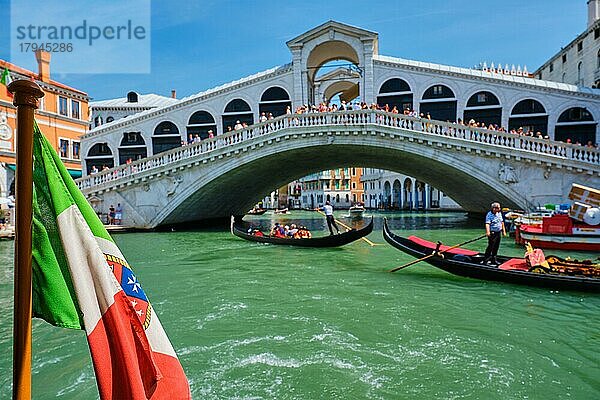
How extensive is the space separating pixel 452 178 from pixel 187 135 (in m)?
9.63

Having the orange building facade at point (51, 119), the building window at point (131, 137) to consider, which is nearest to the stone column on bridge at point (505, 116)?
the building window at point (131, 137)

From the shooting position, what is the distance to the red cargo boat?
873 cm

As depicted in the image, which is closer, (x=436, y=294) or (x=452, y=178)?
(x=436, y=294)

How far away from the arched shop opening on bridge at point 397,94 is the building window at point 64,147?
11909 mm

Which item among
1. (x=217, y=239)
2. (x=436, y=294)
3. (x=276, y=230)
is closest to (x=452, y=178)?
(x=276, y=230)

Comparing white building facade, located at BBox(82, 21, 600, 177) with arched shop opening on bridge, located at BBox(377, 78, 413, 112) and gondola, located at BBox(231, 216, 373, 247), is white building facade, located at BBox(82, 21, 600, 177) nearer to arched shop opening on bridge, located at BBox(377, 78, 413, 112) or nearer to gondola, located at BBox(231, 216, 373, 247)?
arched shop opening on bridge, located at BBox(377, 78, 413, 112)

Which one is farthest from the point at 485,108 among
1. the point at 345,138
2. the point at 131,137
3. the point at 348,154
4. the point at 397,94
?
the point at 131,137

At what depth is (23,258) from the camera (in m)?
1.17

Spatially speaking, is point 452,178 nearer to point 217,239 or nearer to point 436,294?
point 217,239

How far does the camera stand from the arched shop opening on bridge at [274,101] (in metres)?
16.4

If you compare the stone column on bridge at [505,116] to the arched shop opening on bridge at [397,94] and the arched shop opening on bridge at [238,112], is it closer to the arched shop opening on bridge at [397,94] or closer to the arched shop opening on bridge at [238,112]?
the arched shop opening on bridge at [397,94]

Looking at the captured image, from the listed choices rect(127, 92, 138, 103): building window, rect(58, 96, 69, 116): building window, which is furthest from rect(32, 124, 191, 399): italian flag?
rect(127, 92, 138, 103): building window

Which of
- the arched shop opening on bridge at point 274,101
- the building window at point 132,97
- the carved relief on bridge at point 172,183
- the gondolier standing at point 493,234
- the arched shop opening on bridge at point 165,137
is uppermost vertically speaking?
the building window at point 132,97

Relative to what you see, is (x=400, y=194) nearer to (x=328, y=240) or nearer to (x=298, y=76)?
(x=298, y=76)
